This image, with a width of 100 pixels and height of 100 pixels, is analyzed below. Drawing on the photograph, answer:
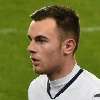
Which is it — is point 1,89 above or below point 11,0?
below

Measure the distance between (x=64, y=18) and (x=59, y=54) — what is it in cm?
30

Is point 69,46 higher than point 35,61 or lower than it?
higher

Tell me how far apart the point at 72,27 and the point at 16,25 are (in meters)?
7.42

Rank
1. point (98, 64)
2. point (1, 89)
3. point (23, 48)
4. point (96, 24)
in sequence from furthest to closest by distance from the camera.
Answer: point (96, 24)
point (23, 48)
point (98, 64)
point (1, 89)

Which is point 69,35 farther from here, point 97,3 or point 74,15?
point 97,3

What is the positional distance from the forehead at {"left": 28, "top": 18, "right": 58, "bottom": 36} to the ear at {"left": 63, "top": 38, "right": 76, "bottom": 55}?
0.43 feet

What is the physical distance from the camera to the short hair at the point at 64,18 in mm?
4617

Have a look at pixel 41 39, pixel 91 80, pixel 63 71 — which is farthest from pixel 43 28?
pixel 91 80

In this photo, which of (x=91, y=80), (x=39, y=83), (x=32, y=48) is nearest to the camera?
(x=32, y=48)

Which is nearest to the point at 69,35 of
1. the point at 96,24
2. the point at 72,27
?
the point at 72,27

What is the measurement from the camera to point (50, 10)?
4680 mm

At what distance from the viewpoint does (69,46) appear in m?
4.60

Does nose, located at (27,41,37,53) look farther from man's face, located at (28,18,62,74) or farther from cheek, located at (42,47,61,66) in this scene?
cheek, located at (42,47,61,66)

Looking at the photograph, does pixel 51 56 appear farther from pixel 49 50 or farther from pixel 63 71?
pixel 63 71
